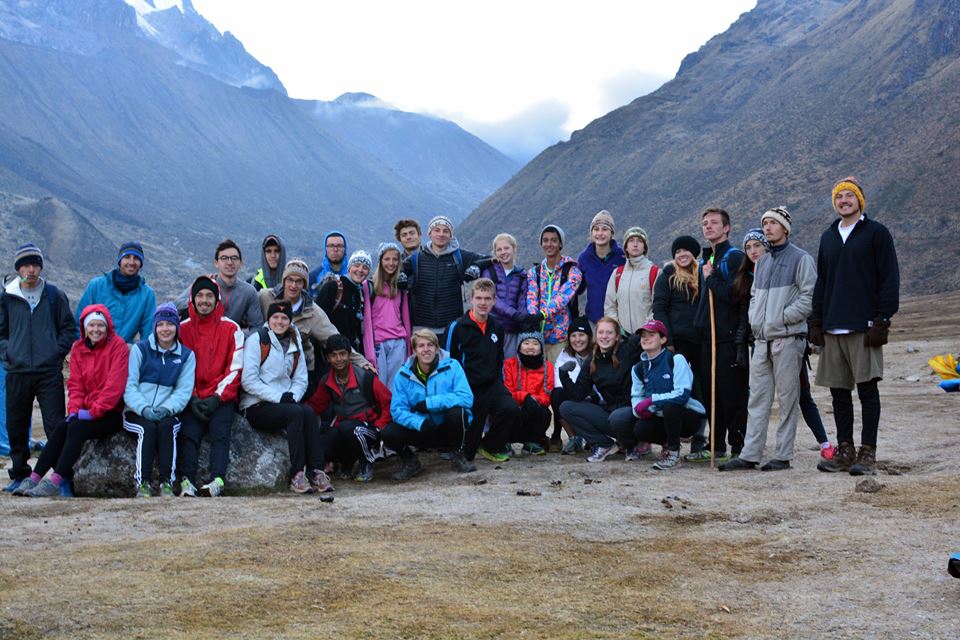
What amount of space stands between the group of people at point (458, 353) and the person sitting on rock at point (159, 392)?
2 cm

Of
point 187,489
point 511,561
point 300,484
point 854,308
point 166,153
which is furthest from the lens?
point 166,153

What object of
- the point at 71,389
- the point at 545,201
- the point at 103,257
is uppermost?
the point at 545,201

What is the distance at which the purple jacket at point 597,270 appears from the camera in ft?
31.8

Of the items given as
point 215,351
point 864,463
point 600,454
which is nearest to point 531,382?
point 600,454

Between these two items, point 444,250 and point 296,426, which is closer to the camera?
point 296,426

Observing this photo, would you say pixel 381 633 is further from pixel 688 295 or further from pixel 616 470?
pixel 688 295

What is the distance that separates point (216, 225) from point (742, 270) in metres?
105

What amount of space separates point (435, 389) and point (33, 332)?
3.44 meters

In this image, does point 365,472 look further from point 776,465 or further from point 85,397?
point 776,465

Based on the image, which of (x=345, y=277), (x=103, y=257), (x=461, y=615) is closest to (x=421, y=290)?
(x=345, y=277)

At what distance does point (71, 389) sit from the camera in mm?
7773

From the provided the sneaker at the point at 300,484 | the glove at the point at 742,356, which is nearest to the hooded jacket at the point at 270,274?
the sneaker at the point at 300,484

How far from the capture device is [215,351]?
8016 mm

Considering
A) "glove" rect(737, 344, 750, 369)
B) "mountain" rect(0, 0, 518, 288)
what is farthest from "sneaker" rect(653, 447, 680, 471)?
"mountain" rect(0, 0, 518, 288)
